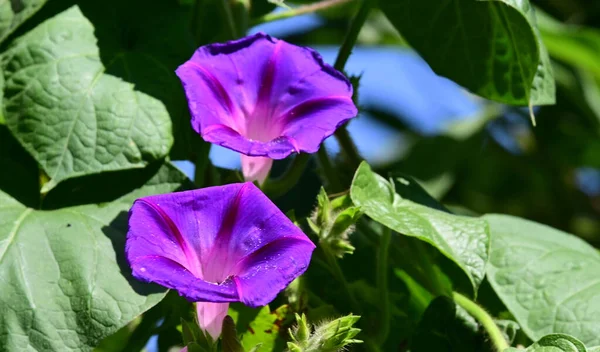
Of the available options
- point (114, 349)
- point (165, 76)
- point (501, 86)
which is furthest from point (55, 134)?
point (501, 86)

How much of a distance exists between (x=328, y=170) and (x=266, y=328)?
0.88ft

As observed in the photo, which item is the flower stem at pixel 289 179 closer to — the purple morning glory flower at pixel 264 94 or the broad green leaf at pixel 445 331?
the purple morning glory flower at pixel 264 94

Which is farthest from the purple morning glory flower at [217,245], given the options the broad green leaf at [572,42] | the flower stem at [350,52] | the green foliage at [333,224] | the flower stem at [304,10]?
the broad green leaf at [572,42]

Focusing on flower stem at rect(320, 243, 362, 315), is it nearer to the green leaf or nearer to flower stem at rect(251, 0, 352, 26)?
the green leaf

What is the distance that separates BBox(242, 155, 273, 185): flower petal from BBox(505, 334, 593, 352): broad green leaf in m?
0.36

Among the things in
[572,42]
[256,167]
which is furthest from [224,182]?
[572,42]

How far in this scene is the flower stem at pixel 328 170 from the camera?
1294 millimetres

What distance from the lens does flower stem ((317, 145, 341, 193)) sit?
1.29 meters

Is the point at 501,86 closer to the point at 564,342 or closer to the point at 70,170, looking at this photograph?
the point at 564,342

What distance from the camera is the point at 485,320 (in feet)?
3.90

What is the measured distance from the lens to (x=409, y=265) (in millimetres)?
1317

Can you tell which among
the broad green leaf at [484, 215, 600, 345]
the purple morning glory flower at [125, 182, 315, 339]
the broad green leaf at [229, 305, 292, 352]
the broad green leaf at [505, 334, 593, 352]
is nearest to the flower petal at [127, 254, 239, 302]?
the purple morning glory flower at [125, 182, 315, 339]

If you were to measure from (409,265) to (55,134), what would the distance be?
1.72 feet

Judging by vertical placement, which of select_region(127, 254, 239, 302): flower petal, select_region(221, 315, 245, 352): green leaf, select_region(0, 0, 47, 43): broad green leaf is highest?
select_region(0, 0, 47, 43): broad green leaf
